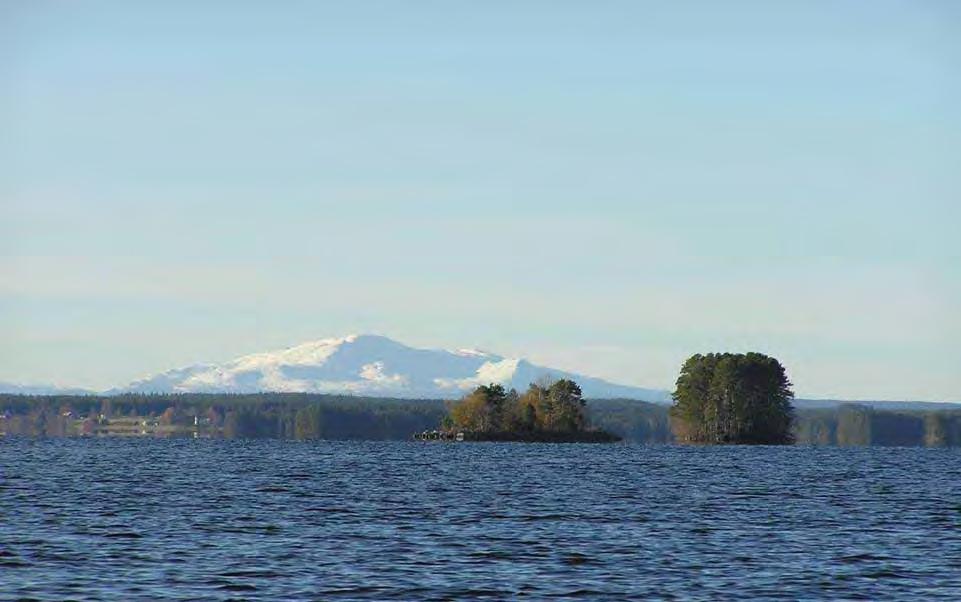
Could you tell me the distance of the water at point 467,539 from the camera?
5781cm

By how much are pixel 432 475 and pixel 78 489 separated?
39411mm

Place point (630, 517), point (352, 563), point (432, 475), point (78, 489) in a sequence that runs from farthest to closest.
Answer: point (432, 475) → point (78, 489) → point (630, 517) → point (352, 563)

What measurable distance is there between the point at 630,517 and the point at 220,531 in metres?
23.0

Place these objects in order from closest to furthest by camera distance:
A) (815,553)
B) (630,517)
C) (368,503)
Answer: (815,553), (630,517), (368,503)

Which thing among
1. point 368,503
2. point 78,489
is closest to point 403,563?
point 368,503

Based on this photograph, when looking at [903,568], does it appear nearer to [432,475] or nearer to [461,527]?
[461,527]

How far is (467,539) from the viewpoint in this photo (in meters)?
73.5

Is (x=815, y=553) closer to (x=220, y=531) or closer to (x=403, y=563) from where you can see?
(x=403, y=563)

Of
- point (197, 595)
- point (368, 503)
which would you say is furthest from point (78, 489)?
point (197, 595)

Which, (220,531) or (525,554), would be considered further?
(220,531)

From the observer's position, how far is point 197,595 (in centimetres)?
5453

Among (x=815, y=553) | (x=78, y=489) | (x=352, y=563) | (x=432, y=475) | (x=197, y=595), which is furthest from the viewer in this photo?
(x=432, y=475)

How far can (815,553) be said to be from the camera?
229ft

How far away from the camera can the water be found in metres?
57.8
